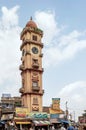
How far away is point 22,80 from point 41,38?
12610 millimetres

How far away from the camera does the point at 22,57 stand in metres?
83.7

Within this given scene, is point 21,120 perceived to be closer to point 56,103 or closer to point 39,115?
point 39,115

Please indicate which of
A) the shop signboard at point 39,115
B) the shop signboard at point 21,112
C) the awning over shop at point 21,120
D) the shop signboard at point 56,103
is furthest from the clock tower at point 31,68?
the awning over shop at point 21,120

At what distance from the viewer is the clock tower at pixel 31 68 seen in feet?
254

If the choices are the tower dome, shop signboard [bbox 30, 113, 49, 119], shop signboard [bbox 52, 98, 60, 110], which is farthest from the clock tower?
shop signboard [bbox 52, 98, 60, 110]

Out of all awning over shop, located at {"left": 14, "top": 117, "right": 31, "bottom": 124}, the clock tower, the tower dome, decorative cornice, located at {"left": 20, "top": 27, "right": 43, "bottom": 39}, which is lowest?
awning over shop, located at {"left": 14, "top": 117, "right": 31, "bottom": 124}

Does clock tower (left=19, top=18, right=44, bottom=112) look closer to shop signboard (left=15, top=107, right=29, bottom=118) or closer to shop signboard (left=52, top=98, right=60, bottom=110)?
shop signboard (left=15, top=107, right=29, bottom=118)

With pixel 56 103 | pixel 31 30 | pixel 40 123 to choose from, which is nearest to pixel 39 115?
pixel 40 123

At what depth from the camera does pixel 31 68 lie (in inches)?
3098

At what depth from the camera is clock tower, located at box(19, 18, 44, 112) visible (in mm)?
77375

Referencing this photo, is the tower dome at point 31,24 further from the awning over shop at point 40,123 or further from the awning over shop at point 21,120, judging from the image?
the awning over shop at point 40,123

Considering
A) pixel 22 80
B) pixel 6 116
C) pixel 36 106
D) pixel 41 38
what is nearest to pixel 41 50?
pixel 41 38

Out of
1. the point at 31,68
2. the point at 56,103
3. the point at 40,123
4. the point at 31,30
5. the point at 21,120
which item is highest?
the point at 31,30

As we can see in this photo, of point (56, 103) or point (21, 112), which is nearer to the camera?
point (21, 112)
